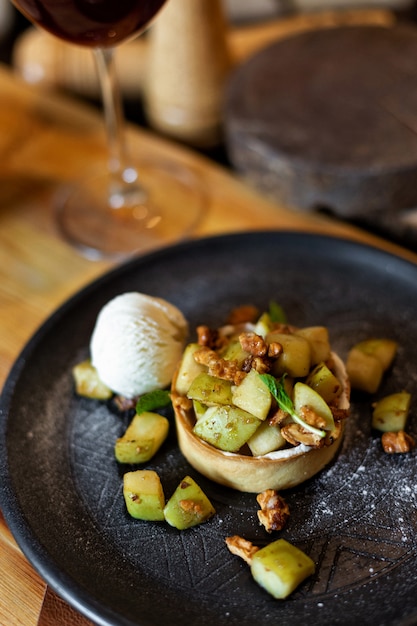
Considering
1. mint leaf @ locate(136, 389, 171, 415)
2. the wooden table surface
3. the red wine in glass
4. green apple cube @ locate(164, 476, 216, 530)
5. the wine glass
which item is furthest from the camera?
the wine glass

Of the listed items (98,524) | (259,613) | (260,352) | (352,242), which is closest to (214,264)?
(352,242)

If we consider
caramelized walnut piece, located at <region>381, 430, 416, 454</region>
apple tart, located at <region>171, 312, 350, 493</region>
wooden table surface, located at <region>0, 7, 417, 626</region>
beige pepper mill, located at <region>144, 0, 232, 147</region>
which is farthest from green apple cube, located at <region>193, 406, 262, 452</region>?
beige pepper mill, located at <region>144, 0, 232, 147</region>

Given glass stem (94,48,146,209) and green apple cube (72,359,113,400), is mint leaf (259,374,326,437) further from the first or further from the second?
glass stem (94,48,146,209)

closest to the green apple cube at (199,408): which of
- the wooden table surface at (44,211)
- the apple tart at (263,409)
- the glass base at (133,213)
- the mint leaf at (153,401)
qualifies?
the apple tart at (263,409)

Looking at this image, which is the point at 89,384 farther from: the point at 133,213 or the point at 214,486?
the point at 133,213

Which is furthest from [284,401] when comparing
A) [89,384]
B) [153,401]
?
[89,384]
